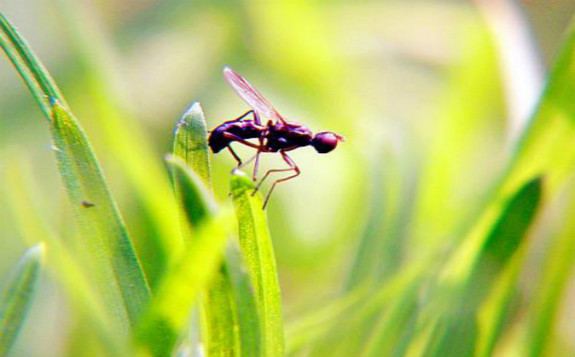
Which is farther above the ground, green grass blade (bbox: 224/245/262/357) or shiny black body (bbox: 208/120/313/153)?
shiny black body (bbox: 208/120/313/153)

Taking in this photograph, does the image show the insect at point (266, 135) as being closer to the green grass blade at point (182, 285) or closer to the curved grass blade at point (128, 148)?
the curved grass blade at point (128, 148)

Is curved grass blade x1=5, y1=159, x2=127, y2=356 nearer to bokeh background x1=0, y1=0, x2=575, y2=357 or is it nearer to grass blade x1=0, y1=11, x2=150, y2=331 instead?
bokeh background x1=0, y1=0, x2=575, y2=357


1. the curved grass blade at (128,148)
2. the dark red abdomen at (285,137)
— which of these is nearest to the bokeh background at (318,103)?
the curved grass blade at (128,148)

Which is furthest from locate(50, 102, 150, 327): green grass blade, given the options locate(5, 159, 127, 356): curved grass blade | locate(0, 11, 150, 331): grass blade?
locate(5, 159, 127, 356): curved grass blade

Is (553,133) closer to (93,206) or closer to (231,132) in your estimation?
(231,132)

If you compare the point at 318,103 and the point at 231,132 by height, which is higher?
the point at 318,103

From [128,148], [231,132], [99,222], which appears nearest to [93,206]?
[99,222]
